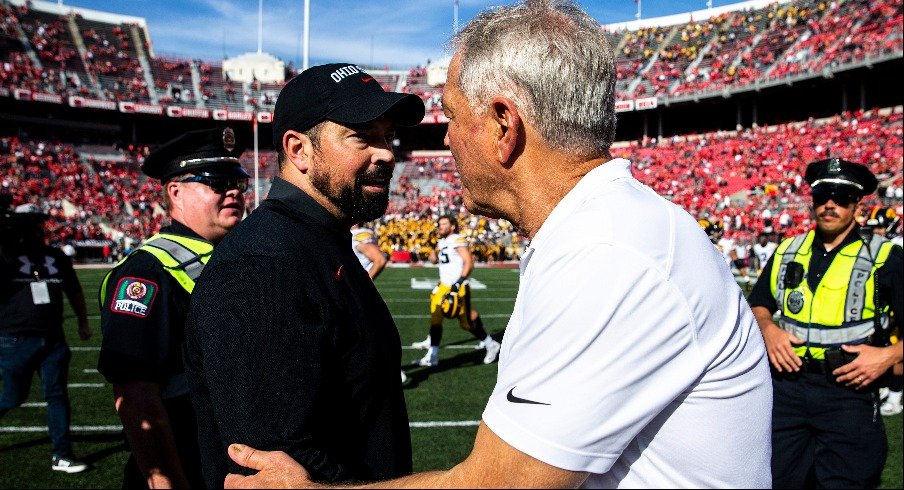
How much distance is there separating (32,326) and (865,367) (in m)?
5.99

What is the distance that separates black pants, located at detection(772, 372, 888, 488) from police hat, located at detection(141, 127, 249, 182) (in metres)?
3.25

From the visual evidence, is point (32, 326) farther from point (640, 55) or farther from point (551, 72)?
point (640, 55)

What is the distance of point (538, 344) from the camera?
1100 mm

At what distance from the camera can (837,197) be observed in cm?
387

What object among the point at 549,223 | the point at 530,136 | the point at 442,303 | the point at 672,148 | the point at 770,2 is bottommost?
the point at 442,303

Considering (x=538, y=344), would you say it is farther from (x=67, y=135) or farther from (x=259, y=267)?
(x=67, y=135)

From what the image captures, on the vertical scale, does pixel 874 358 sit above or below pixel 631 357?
below

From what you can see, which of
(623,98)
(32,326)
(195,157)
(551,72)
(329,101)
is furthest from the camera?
(623,98)

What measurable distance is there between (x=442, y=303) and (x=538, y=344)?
8064mm

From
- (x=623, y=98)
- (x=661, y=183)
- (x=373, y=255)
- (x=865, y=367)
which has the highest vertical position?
(x=623, y=98)

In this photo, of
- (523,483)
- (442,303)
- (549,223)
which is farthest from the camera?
(442,303)

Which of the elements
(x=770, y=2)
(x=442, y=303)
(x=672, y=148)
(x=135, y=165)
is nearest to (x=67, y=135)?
(x=135, y=165)

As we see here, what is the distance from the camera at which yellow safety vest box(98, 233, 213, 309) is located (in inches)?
104

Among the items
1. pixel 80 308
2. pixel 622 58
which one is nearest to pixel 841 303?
pixel 80 308
